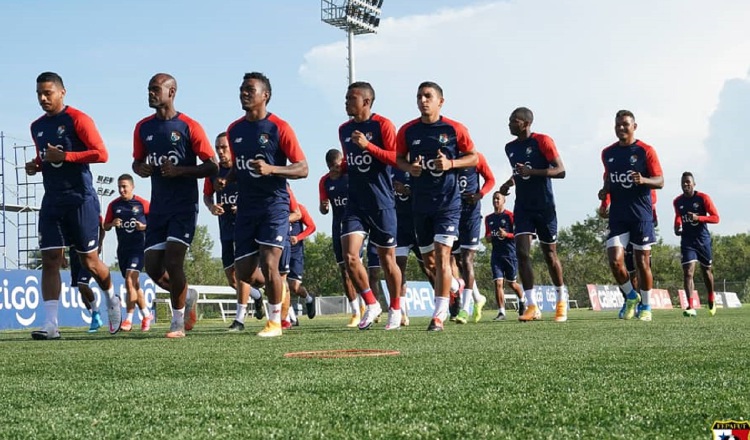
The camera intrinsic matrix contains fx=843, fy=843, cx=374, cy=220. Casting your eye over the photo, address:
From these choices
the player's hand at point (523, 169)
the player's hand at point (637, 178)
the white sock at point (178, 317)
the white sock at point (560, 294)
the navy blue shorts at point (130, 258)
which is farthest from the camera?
the navy blue shorts at point (130, 258)

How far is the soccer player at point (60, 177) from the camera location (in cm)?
898

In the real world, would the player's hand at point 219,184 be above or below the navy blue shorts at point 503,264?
above

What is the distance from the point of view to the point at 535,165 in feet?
Result: 40.3

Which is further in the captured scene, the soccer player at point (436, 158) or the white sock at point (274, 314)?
the soccer player at point (436, 158)

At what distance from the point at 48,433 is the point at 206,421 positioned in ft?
1.70

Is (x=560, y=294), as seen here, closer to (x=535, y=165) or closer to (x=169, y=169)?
(x=535, y=165)

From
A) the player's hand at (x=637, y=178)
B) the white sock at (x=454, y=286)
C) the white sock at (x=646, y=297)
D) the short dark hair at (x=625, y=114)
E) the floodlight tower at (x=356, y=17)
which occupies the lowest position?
the white sock at (x=646, y=297)

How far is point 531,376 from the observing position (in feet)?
13.3

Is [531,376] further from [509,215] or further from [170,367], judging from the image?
[509,215]

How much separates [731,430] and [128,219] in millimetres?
11729

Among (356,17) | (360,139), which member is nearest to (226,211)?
(360,139)

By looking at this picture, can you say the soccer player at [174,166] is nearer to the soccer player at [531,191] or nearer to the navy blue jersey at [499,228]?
the soccer player at [531,191]

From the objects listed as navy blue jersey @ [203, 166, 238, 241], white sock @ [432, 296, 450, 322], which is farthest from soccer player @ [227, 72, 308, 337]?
navy blue jersey @ [203, 166, 238, 241]

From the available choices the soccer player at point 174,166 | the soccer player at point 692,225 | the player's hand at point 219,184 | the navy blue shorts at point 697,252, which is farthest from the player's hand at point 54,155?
the navy blue shorts at point 697,252
